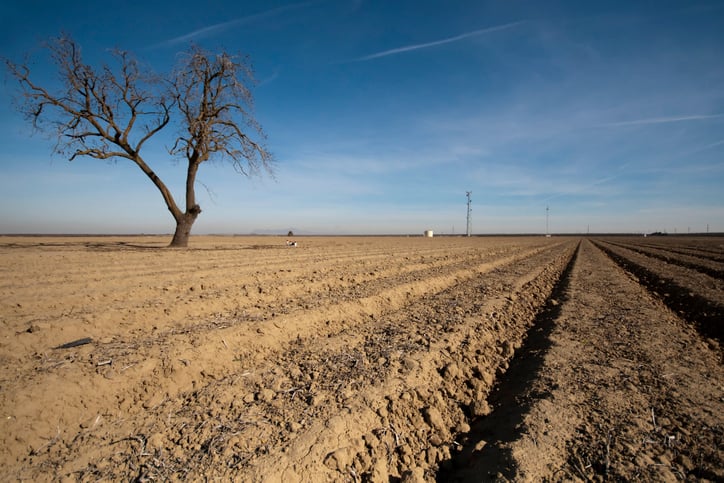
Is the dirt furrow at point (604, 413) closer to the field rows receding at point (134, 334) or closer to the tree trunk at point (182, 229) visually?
the field rows receding at point (134, 334)

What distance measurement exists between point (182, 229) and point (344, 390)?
17.0 meters

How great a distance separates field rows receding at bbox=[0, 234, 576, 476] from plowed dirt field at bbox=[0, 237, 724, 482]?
21 mm

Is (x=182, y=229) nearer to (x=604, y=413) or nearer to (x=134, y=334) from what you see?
(x=134, y=334)

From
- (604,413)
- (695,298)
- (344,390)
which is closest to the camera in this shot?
(604,413)

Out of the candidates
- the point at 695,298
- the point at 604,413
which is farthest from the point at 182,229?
the point at 695,298

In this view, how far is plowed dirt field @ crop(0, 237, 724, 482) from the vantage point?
219 cm

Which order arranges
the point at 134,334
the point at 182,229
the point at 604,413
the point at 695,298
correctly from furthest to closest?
the point at 182,229, the point at 695,298, the point at 134,334, the point at 604,413

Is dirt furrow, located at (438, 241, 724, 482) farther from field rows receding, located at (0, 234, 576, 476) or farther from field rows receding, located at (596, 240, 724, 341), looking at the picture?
field rows receding, located at (0, 234, 576, 476)

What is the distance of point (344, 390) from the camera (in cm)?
303

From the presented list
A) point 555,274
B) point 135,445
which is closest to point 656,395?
point 135,445

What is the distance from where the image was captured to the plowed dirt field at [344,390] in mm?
2193

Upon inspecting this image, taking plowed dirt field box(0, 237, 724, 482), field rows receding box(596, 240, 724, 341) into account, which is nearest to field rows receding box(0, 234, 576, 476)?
plowed dirt field box(0, 237, 724, 482)

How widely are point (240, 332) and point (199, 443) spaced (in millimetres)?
1891

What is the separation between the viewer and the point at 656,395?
290 centimetres
